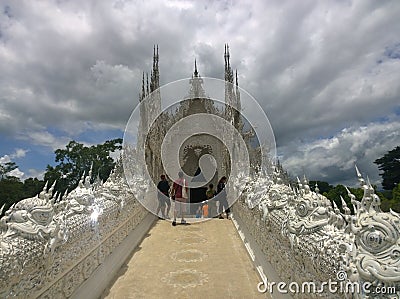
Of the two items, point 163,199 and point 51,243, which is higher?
point 163,199

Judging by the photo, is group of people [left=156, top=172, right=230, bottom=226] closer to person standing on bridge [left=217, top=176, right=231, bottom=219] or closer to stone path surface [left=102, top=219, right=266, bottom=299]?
person standing on bridge [left=217, top=176, right=231, bottom=219]

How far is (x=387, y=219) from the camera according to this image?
1.43 meters

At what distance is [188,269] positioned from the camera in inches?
146

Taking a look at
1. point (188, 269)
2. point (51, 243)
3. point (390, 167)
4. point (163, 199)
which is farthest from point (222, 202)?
point (390, 167)

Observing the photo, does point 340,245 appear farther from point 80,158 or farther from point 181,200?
point 80,158

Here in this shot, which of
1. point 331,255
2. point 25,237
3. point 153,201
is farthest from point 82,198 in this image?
point 153,201

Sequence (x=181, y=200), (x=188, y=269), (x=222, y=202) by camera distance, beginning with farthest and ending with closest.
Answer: (x=222, y=202), (x=181, y=200), (x=188, y=269)

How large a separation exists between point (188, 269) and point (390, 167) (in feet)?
59.5

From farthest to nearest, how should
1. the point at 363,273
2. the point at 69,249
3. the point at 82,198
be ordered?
the point at 82,198
the point at 69,249
the point at 363,273

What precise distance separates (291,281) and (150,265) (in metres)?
2.13

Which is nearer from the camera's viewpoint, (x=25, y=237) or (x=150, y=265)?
(x=25, y=237)

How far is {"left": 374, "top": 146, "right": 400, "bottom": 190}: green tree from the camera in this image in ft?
55.7

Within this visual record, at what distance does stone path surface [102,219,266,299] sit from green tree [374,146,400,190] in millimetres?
15279

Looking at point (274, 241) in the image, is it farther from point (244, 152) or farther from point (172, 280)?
point (244, 152)
